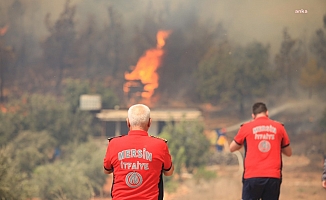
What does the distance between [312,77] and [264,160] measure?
356cm

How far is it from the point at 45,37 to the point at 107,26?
0.93 m

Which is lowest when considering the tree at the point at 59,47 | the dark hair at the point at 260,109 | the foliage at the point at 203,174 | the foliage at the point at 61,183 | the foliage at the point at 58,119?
the foliage at the point at 61,183

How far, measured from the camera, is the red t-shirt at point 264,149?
4.59 meters

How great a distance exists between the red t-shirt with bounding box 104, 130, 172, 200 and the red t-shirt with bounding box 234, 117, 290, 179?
1366mm

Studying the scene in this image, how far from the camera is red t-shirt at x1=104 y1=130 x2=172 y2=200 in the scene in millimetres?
3373

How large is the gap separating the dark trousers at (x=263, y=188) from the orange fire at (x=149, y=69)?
3.46 metres

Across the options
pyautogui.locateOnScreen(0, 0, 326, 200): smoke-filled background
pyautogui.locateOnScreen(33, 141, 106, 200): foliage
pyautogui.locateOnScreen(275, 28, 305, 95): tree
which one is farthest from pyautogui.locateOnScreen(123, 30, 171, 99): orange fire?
pyautogui.locateOnScreen(275, 28, 305, 95): tree

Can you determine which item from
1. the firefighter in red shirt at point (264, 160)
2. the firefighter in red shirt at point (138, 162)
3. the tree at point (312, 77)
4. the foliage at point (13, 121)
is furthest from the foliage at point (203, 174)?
the firefighter in red shirt at point (138, 162)

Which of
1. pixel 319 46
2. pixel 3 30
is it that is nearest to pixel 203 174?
pixel 319 46

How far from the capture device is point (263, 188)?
4633 mm

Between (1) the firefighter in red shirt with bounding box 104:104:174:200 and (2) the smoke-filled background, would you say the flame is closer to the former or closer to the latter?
(2) the smoke-filled background

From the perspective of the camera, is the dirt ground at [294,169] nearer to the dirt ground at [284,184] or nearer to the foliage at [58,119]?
the dirt ground at [284,184]

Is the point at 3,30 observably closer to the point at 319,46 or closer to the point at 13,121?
the point at 13,121

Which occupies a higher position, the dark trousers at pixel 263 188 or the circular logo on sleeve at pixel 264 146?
the circular logo on sleeve at pixel 264 146
